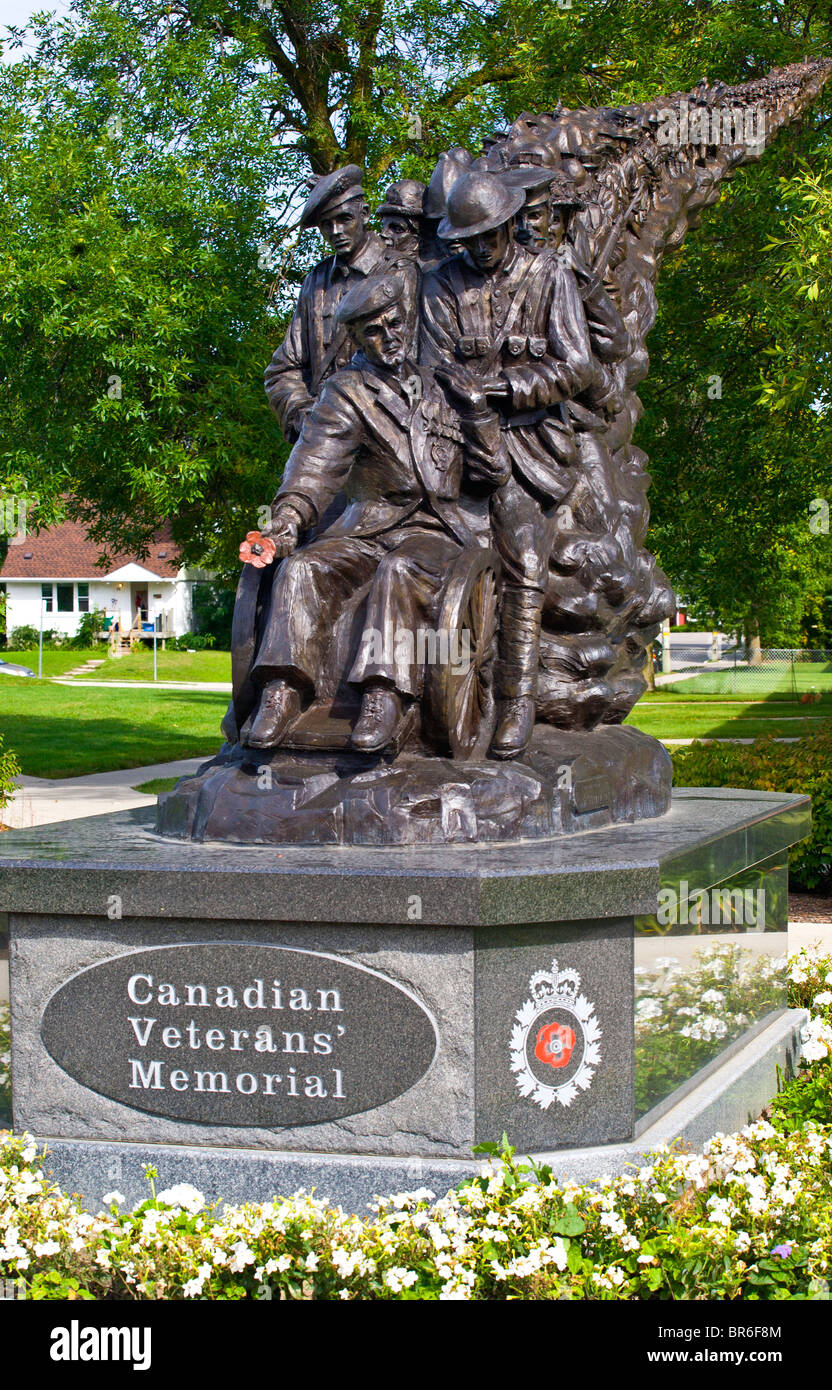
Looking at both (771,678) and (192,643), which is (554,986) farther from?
(192,643)

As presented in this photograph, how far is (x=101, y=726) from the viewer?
21578mm

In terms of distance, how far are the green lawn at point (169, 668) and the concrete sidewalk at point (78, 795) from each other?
1828 cm

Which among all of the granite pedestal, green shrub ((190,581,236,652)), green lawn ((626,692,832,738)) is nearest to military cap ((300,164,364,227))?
the granite pedestal

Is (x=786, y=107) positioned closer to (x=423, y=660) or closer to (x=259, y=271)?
(x=259, y=271)

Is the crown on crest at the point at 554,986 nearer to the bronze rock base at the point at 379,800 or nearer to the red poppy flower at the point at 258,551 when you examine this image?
the bronze rock base at the point at 379,800

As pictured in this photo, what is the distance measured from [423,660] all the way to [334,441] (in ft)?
3.04

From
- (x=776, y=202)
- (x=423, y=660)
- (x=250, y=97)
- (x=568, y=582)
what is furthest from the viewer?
(x=250, y=97)

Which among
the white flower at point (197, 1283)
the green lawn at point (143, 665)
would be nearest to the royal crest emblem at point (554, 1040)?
the white flower at point (197, 1283)

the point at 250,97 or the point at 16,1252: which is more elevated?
the point at 250,97

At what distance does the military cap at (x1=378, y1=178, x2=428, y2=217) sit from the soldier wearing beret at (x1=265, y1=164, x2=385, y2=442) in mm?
115

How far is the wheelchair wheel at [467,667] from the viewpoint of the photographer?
17.3 feet

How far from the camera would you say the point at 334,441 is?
5633 millimetres

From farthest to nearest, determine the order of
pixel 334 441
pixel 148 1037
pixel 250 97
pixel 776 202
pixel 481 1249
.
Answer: pixel 250 97, pixel 776 202, pixel 334 441, pixel 148 1037, pixel 481 1249

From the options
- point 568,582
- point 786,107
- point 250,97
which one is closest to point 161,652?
point 250,97
